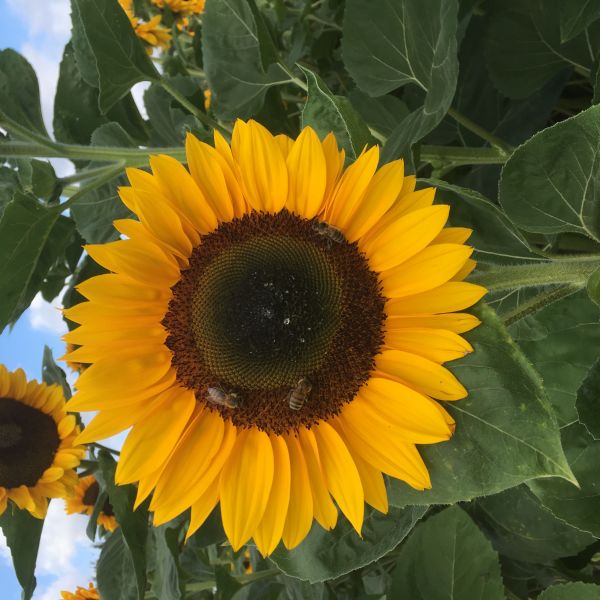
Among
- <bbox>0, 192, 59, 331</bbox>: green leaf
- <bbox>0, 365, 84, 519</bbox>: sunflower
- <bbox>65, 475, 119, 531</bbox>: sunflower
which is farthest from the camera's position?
<bbox>65, 475, 119, 531</bbox>: sunflower

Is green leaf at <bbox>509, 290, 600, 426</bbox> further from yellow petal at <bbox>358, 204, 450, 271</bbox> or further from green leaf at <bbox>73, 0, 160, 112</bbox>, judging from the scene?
green leaf at <bbox>73, 0, 160, 112</bbox>

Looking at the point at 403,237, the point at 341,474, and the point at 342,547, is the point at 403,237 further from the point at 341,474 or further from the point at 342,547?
the point at 342,547

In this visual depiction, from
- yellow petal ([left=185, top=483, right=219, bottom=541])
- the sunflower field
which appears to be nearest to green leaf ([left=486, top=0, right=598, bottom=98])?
the sunflower field

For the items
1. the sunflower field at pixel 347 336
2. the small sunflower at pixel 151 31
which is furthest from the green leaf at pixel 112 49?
the small sunflower at pixel 151 31

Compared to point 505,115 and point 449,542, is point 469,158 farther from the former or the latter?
point 449,542

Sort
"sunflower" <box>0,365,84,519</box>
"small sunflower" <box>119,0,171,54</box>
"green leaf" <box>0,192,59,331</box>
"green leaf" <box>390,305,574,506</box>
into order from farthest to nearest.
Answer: "small sunflower" <box>119,0,171,54</box> → "sunflower" <box>0,365,84,519</box> → "green leaf" <box>0,192,59,331</box> → "green leaf" <box>390,305,574,506</box>

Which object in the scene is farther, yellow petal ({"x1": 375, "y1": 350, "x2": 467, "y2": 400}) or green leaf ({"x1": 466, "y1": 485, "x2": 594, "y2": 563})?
green leaf ({"x1": 466, "y1": 485, "x2": 594, "y2": 563})

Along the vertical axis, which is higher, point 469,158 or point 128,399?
point 128,399

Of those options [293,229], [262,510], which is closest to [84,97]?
[293,229]
